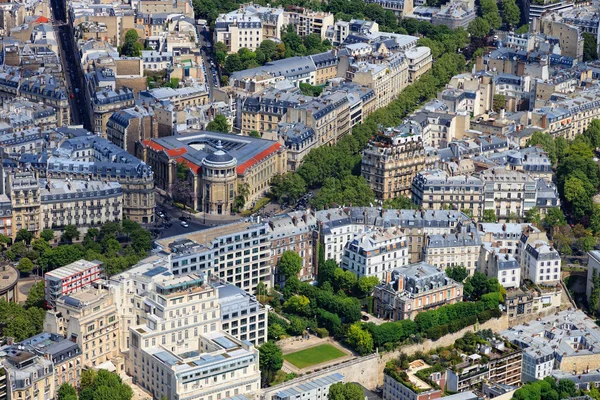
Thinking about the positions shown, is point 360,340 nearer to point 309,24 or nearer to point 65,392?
point 65,392

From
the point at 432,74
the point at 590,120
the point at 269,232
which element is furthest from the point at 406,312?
the point at 432,74

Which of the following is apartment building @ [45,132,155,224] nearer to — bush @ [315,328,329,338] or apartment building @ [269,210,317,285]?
apartment building @ [269,210,317,285]

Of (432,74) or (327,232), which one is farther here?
(432,74)

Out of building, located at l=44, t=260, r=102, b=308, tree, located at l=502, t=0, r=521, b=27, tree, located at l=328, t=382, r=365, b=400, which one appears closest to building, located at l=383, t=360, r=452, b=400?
tree, located at l=328, t=382, r=365, b=400

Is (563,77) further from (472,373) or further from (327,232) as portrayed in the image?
(472,373)

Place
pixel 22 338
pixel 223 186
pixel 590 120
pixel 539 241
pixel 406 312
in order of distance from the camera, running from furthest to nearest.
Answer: pixel 590 120 < pixel 223 186 < pixel 539 241 < pixel 406 312 < pixel 22 338

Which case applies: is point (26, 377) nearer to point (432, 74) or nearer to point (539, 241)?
point (539, 241)

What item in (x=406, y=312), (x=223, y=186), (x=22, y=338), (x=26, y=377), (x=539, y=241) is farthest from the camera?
(x=223, y=186)

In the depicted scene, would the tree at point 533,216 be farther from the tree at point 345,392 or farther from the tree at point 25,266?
the tree at point 25,266
